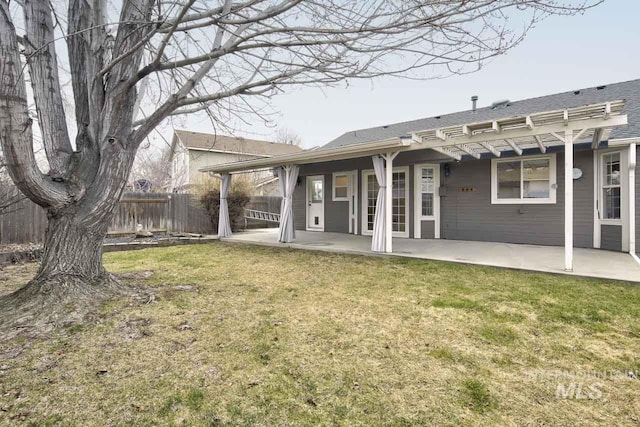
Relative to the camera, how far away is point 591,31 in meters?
4.48

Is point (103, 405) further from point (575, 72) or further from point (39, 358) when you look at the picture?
point (575, 72)

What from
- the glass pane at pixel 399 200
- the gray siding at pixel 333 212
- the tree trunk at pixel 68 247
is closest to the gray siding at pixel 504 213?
the glass pane at pixel 399 200

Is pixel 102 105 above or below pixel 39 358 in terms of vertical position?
above

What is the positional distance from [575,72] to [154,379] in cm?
905

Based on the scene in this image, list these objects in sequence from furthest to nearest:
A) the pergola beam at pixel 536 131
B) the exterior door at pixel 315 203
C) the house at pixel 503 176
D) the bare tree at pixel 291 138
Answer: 1. the bare tree at pixel 291 138
2. the exterior door at pixel 315 203
3. the house at pixel 503 176
4. the pergola beam at pixel 536 131

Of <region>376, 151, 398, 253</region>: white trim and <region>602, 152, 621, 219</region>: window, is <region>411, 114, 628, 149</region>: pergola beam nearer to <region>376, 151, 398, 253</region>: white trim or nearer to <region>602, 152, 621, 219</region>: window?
<region>376, 151, 398, 253</region>: white trim

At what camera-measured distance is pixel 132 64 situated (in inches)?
164

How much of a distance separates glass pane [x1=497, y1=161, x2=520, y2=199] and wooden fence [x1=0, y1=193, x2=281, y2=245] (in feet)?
30.9

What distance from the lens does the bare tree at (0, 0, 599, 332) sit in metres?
3.16

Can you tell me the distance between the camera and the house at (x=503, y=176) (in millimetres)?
5738

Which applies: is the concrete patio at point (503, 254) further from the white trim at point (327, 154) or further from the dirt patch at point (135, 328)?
the dirt patch at point (135, 328)

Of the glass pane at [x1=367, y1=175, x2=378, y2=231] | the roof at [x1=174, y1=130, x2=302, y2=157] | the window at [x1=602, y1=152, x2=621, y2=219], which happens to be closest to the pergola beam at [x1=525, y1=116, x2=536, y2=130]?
the window at [x1=602, y1=152, x2=621, y2=219]

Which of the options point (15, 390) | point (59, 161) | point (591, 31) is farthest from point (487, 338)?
point (59, 161)

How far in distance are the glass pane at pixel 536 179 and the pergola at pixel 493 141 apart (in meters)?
Answer: 0.41
